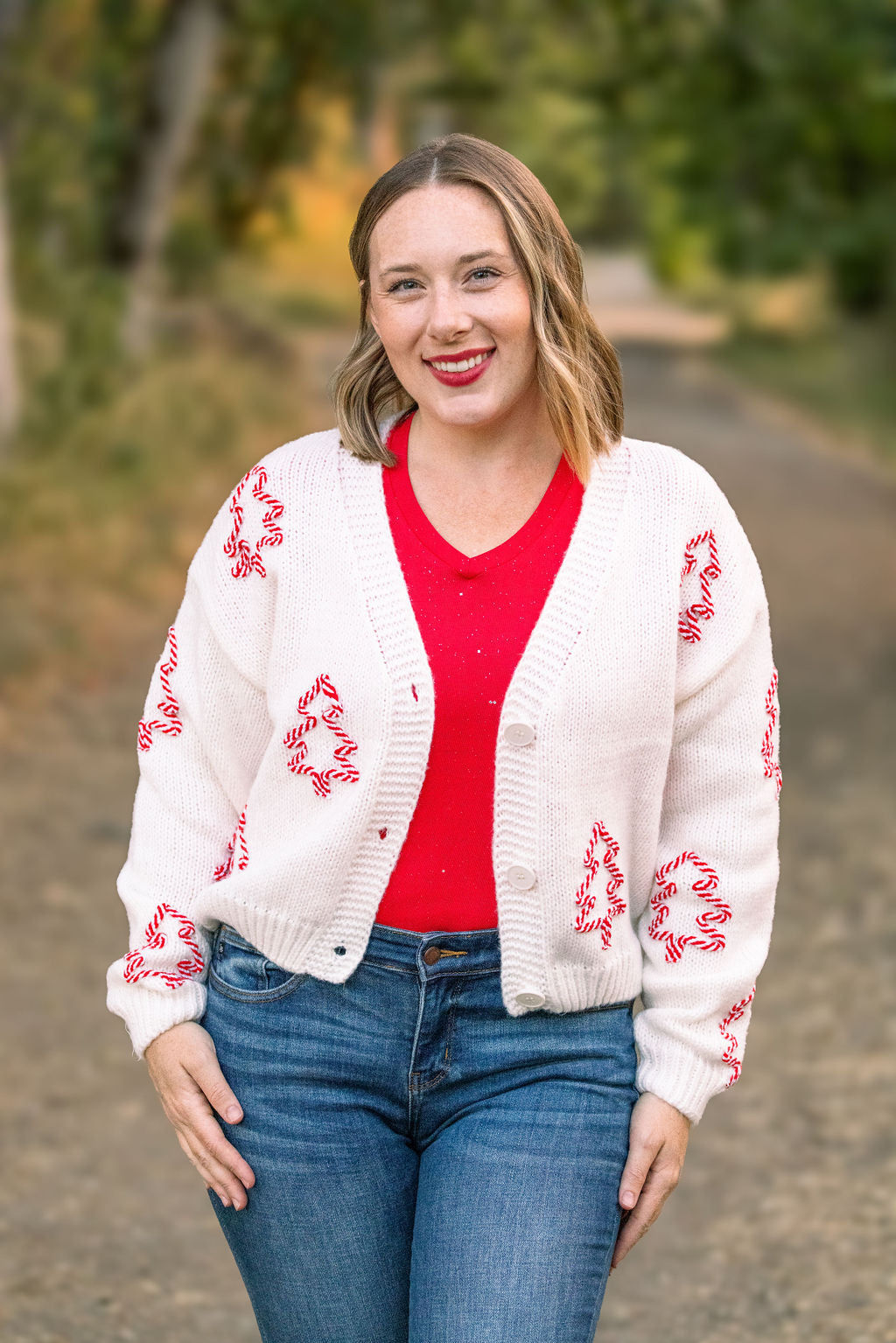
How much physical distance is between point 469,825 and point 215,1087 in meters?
0.46

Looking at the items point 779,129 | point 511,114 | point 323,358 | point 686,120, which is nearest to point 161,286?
point 323,358

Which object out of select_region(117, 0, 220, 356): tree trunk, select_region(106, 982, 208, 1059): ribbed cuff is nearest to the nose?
select_region(106, 982, 208, 1059): ribbed cuff

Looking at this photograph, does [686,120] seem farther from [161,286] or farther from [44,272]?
[44,272]

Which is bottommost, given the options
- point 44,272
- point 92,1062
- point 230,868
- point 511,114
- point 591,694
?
point 92,1062

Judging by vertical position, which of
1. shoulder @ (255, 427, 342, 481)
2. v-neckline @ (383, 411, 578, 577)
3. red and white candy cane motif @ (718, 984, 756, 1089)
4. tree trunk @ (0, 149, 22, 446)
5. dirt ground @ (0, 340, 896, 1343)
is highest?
tree trunk @ (0, 149, 22, 446)

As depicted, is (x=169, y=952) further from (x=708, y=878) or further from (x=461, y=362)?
(x=461, y=362)

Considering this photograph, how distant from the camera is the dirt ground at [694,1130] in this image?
3545 millimetres

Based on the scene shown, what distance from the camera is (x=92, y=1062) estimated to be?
4.66 meters

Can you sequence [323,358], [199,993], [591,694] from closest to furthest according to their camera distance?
[591,694] → [199,993] → [323,358]

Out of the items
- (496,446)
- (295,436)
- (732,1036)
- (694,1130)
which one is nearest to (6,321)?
(295,436)

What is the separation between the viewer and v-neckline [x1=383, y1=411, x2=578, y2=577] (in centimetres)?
204

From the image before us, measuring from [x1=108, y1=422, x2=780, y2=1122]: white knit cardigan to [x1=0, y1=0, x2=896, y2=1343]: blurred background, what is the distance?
167cm

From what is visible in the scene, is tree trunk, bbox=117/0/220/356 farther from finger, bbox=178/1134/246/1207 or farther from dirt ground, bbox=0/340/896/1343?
finger, bbox=178/1134/246/1207

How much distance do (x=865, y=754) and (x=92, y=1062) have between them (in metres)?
4.19
